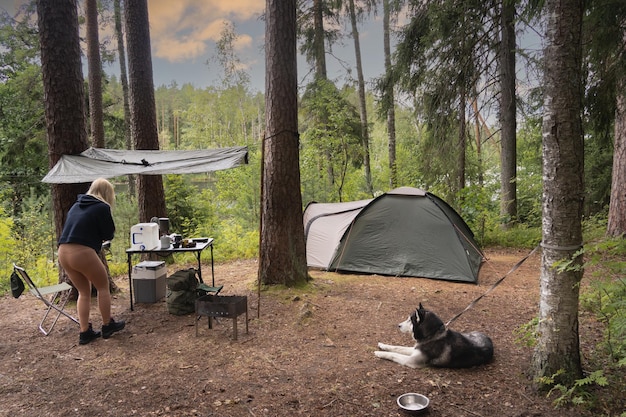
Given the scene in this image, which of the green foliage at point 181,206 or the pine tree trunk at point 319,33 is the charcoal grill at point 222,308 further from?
the pine tree trunk at point 319,33

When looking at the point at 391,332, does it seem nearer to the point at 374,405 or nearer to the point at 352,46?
the point at 374,405

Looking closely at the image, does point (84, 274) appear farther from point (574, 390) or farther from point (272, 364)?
point (574, 390)

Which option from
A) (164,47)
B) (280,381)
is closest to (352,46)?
(280,381)

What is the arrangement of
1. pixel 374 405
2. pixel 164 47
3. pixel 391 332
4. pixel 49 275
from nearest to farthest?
pixel 374 405 → pixel 391 332 → pixel 49 275 → pixel 164 47

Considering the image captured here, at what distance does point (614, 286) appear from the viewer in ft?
8.39

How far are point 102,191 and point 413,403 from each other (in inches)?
123

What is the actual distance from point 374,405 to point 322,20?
1115 centimetres

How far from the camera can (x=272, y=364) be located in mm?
3074

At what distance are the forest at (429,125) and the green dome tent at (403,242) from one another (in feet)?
4.75

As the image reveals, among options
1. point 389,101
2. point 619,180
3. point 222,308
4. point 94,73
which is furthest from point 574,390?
point 94,73

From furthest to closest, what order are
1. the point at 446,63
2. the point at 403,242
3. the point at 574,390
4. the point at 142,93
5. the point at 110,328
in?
the point at 446,63 < the point at 142,93 < the point at 403,242 < the point at 110,328 < the point at 574,390

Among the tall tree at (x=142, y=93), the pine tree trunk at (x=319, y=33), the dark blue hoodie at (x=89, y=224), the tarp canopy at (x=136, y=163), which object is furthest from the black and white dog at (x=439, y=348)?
the pine tree trunk at (x=319, y=33)

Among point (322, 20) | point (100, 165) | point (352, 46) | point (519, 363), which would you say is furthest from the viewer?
point (352, 46)

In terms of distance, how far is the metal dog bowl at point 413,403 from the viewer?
2303 millimetres
